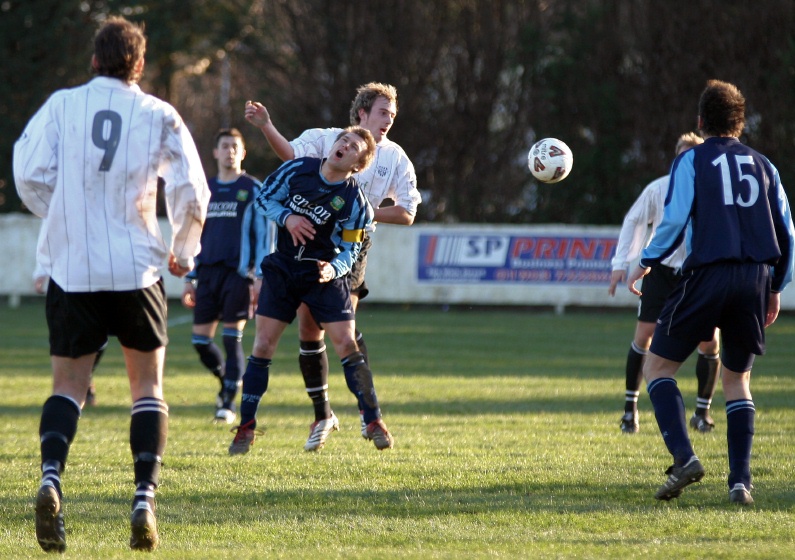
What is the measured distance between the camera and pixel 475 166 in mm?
27250

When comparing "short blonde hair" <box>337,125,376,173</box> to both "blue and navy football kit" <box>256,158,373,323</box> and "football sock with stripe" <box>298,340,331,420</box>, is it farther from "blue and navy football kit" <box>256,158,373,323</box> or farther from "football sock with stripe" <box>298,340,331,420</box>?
"football sock with stripe" <box>298,340,331,420</box>

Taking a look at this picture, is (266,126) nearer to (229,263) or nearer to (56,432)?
(229,263)

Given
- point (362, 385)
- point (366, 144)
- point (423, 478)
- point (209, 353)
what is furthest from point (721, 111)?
point (209, 353)

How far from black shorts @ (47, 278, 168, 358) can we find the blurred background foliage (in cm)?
2203

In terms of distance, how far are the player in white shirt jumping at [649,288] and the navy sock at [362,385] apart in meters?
2.01

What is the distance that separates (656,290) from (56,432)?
4883mm

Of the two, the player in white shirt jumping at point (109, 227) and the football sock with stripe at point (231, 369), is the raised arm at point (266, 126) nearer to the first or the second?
the player in white shirt jumping at point (109, 227)

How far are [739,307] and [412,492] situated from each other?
187cm

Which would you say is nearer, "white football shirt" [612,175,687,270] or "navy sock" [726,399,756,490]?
"navy sock" [726,399,756,490]

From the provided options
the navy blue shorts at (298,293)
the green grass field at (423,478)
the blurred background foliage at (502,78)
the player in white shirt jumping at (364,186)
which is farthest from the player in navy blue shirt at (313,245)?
the blurred background foliage at (502,78)

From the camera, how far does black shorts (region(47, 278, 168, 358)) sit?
176 inches

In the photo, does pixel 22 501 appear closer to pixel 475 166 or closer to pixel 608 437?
pixel 608 437

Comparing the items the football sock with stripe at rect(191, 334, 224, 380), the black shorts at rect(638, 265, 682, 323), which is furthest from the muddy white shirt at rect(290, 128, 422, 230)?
the football sock with stripe at rect(191, 334, 224, 380)

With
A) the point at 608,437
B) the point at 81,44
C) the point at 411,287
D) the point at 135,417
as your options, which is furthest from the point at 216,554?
the point at 81,44
